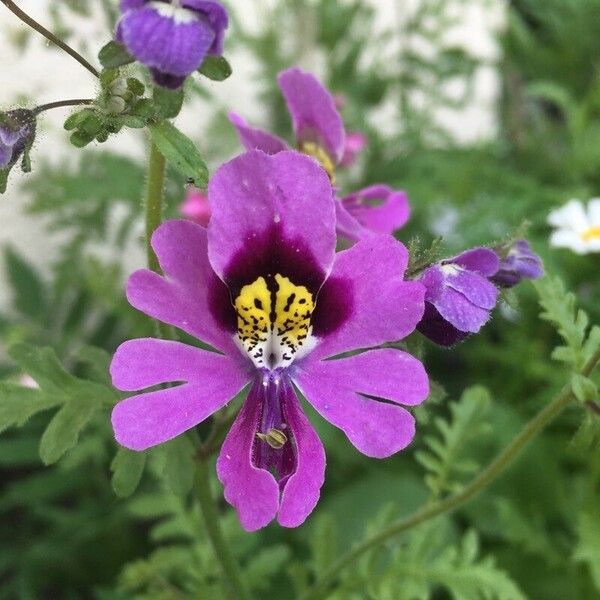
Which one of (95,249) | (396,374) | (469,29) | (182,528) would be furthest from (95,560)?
(469,29)

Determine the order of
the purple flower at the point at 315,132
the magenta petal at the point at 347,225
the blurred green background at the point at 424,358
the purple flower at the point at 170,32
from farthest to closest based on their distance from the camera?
the blurred green background at the point at 424,358 < the purple flower at the point at 315,132 < the magenta petal at the point at 347,225 < the purple flower at the point at 170,32

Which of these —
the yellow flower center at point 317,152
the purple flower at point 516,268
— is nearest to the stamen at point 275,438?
the purple flower at point 516,268

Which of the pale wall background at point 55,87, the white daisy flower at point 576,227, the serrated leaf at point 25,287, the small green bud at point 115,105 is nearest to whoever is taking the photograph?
the small green bud at point 115,105

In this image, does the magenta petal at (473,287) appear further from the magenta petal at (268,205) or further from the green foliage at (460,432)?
the green foliage at (460,432)

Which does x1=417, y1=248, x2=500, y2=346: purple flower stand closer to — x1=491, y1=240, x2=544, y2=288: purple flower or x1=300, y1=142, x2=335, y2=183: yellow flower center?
x1=491, y1=240, x2=544, y2=288: purple flower

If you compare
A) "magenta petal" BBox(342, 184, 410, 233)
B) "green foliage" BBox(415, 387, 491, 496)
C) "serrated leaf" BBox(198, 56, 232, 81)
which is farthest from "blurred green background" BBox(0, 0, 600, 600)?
"serrated leaf" BBox(198, 56, 232, 81)
